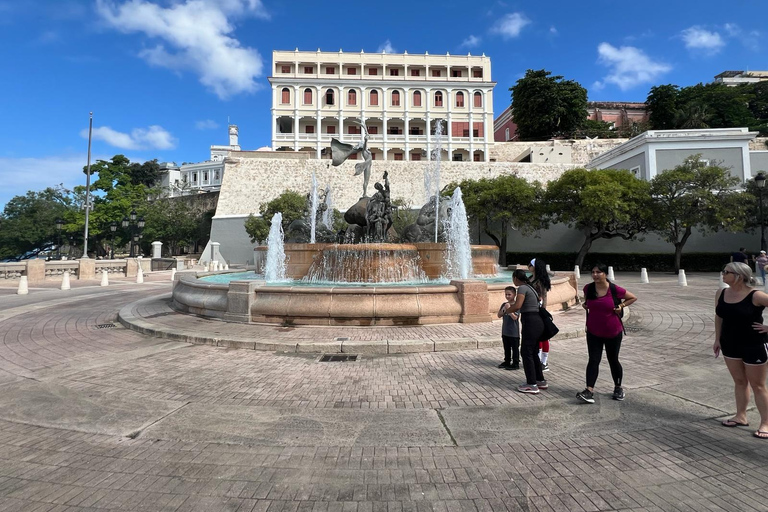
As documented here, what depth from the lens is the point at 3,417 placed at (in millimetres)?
4023

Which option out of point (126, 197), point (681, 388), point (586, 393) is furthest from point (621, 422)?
point (126, 197)

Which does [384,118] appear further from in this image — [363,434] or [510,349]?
[363,434]

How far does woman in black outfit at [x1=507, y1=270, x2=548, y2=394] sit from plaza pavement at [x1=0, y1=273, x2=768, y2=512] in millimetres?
188

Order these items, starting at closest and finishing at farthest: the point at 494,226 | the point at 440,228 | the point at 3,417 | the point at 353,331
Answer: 1. the point at 3,417
2. the point at 353,331
3. the point at 440,228
4. the point at 494,226

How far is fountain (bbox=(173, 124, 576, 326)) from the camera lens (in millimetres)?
7910

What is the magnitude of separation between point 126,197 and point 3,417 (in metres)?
56.9

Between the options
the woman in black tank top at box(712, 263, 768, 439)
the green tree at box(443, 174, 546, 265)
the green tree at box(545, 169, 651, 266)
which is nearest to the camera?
the woman in black tank top at box(712, 263, 768, 439)

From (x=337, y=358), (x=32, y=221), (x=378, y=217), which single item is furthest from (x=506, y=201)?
(x=32, y=221)

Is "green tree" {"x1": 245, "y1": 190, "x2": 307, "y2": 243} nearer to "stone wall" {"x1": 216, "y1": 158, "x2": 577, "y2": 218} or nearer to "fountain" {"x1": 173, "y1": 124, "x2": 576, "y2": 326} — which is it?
"stone wall" {"x1": 216, "y1": 158, "x2": 577, "y2": 218}

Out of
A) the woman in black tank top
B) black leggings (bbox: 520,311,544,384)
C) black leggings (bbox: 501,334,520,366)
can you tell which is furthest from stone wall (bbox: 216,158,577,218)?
the woman in black tank top

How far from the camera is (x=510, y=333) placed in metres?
5.31

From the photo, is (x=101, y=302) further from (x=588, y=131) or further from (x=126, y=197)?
(x=588, y=131)

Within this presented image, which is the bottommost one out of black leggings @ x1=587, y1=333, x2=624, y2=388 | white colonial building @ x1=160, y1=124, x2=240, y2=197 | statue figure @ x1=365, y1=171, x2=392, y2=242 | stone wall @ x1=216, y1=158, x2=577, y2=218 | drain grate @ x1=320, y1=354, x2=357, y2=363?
drain grate @ x1=320, y1=354, x2=357, y2=363

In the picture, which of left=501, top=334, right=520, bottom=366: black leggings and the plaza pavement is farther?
left=501, top=334, right=520, bottom=366: black leggings
